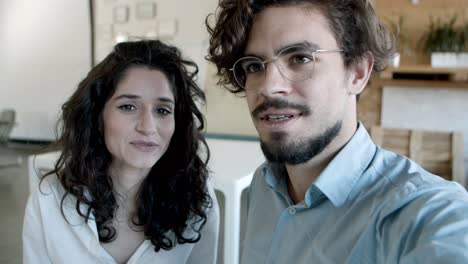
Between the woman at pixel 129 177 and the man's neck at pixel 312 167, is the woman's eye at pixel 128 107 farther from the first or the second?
the man's neck at pixel 312 167

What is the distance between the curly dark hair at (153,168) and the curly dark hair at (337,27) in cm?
36

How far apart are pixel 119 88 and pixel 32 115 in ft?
18.1

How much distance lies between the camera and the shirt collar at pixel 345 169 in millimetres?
815

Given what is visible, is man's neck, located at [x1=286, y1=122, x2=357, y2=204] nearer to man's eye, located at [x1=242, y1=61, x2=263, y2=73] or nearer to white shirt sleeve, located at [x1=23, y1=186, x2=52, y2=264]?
man's eye, located at [x1=242, y1=61, x2=263, y2=73]

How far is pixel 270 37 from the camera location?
2.95ft

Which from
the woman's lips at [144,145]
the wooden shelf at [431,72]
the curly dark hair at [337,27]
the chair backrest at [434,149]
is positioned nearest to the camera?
the curly dark hair at [337,27]

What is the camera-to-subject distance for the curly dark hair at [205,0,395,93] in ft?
3.03

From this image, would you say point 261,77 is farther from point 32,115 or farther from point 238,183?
point 32,115

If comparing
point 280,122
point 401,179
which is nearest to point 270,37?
point 280,122

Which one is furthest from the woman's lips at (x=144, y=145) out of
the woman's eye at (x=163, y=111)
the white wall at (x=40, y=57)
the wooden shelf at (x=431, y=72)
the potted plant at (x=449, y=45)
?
the white wall at (x=40, y=57)

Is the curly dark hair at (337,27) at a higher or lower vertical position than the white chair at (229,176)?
higher

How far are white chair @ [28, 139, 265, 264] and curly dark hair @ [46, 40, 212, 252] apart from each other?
0.27m

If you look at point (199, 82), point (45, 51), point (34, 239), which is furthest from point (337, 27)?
point (45, 51)

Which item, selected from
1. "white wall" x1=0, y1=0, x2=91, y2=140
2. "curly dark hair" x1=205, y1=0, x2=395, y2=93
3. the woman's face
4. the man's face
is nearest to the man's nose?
the man's face
